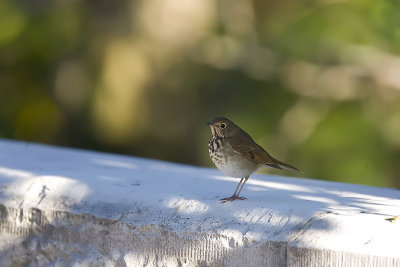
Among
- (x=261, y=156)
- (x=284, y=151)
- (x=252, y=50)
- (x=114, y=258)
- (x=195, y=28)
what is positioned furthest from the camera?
(x=195, y=28)

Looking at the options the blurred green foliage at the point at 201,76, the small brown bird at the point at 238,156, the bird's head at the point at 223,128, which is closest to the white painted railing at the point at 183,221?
the small brown bird at the point at 238,156

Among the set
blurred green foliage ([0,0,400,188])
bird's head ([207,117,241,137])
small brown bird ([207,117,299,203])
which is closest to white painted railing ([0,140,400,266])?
small brown bird ([207,117,299,203])

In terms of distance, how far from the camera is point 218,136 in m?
4.28

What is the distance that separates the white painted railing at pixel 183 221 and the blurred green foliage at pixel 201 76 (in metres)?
5.60

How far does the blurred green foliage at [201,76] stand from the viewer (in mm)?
10047

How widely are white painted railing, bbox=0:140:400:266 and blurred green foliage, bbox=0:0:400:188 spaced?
560 centimetres

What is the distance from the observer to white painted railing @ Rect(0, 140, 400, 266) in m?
3.11

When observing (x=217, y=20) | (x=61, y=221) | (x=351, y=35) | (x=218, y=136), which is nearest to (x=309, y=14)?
(x=351, y=35)

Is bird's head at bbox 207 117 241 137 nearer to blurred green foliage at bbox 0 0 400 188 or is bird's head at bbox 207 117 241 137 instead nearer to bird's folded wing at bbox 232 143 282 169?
bird's folded wing at bbox 232 143 282 169

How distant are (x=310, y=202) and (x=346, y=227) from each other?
0.60 m

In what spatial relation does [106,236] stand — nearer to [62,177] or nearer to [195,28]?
[62,177]

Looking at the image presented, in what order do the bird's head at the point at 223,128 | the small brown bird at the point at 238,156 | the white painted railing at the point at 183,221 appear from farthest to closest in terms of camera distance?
the bird's head at the point at 223,128 → the small brown bird at the point at 238,156 → the white painted railing at the point at 183,221

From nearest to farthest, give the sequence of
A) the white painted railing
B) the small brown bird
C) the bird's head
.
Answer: the white painted railing, the small brown bird, the bird's head

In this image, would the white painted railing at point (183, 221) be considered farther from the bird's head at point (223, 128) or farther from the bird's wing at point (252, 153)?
the bird's head at point (223, 128)
